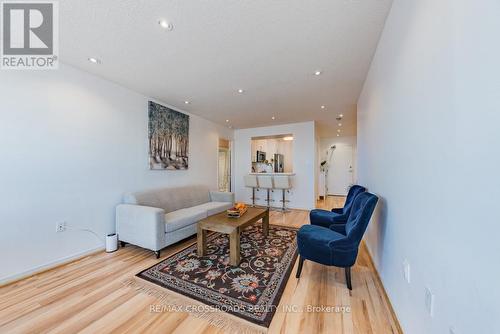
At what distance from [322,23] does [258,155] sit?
4.95 metres

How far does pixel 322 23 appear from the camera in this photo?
5.66ft

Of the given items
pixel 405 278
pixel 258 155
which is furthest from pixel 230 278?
pixel 258 155

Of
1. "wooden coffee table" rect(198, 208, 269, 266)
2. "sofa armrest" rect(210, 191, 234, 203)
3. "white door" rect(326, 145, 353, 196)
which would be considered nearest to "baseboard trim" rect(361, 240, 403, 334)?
"wooden coffee table" rect(198, 208, 269, 266)

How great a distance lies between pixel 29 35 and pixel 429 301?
3.97 metres

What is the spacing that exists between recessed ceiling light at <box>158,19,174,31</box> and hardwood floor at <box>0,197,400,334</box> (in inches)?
101

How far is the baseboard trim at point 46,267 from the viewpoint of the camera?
198 cm

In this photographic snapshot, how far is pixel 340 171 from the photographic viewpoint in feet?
26.7

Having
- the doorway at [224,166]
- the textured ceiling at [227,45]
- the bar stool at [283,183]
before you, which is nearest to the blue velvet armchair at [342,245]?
the textured ceiling at [227,45]

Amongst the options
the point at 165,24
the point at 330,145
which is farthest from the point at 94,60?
the point at 330,145

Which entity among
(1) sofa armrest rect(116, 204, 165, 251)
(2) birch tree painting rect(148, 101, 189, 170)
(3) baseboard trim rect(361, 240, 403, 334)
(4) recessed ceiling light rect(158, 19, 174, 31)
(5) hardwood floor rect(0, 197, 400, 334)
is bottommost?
(5) hardwood floor rect(0, 197, 400, 334)

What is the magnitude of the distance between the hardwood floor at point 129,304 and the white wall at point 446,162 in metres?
0.32

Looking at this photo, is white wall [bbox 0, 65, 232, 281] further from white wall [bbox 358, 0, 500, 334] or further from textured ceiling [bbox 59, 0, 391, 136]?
white wall [bbox 358, 0, 500, 334]

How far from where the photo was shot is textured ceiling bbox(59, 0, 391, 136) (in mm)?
1582

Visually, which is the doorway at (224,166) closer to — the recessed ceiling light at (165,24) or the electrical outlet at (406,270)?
the recessed ceiling light at (165,24)
